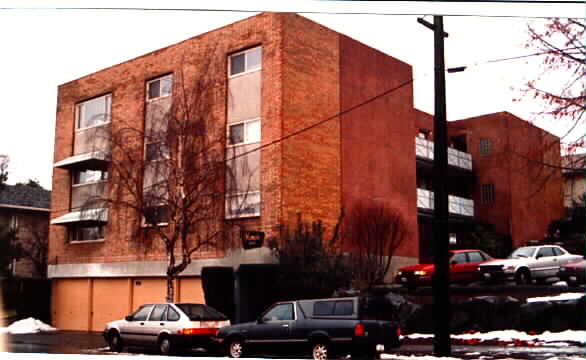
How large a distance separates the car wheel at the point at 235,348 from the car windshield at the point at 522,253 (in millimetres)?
4402

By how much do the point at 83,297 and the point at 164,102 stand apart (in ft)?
14.0

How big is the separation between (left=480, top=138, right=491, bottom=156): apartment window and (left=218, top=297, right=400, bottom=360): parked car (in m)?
3.02

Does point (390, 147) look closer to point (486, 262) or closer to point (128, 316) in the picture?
point (486, 262)

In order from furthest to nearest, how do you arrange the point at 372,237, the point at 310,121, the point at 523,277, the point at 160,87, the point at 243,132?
the point at 160,87 < the point at 243,132 < the point at 310,121 < the point at 372,237 < the point at 523,277

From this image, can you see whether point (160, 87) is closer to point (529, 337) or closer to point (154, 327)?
point (154, 327)

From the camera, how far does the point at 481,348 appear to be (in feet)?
33.8

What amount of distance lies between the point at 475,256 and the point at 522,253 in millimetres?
720

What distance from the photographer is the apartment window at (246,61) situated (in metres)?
14.3

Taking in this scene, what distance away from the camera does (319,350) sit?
10.1 metres

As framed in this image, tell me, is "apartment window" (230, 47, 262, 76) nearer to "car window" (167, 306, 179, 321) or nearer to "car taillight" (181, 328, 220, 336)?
"car window" (167, 306, 179, 321)

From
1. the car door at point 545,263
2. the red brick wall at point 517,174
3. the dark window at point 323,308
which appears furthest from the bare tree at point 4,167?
the car door at point 545,263

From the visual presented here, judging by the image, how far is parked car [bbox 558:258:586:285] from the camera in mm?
9758

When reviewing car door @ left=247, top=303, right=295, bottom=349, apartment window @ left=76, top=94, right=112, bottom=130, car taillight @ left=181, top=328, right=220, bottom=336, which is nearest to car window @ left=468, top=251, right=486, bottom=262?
car door @ left=247, top=303, right=295, bottom=349

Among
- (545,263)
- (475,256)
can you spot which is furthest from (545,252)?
(475,256)
